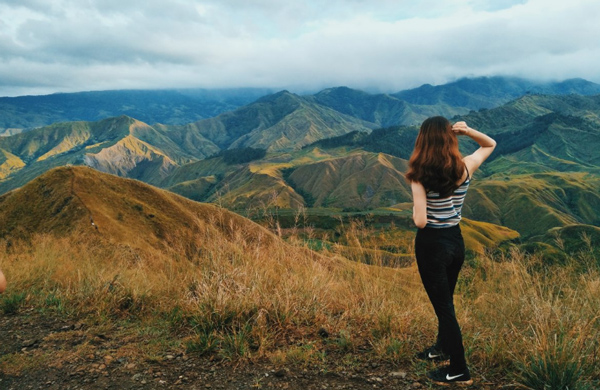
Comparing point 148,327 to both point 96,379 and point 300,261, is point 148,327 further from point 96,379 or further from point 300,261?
point 300,261

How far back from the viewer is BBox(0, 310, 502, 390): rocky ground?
3.59m

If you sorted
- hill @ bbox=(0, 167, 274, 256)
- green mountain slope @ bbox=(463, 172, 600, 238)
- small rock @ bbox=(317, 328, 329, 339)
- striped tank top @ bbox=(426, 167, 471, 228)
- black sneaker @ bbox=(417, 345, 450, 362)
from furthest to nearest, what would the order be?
green mountain slope @ bbox=(463, 172, 600, 238) → hill @ bbox=(0, 167, 274, 256) → small rock @ bbox=(317, 328, 329, 339) → black sneaker @ bbox=(417, 345, 450, 362) → striped tank top @ bbox=(426, 167, 471, 228)

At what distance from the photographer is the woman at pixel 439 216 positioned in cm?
371

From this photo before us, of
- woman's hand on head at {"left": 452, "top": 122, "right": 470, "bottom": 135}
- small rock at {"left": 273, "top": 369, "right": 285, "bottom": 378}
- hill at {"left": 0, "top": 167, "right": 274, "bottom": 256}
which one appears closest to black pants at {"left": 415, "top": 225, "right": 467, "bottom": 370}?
woman's hand on head at {"left": 452, "top": 122, "right": 470, "bottom": 135}

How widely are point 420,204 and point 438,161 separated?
0.48 m

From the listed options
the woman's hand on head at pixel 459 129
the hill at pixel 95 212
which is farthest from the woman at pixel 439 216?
the hill at pixel 95 212

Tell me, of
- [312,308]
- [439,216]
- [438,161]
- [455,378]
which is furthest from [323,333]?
[438,161]

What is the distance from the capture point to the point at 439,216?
381 cm

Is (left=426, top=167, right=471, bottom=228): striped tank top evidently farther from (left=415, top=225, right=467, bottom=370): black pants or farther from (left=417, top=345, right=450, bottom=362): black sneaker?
(left=417, top=345, right=450, bottom=362): black sneaker

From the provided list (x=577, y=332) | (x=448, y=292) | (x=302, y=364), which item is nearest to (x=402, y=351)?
(x=448, y=292)

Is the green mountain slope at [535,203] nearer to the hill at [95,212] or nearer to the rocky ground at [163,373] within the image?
the hill at [95,212]

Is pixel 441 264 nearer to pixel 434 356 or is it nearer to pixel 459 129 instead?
pixel 434 356

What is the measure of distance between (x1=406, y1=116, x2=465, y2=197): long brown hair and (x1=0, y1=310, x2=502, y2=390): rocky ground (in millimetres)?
2004

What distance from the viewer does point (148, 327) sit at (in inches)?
189
